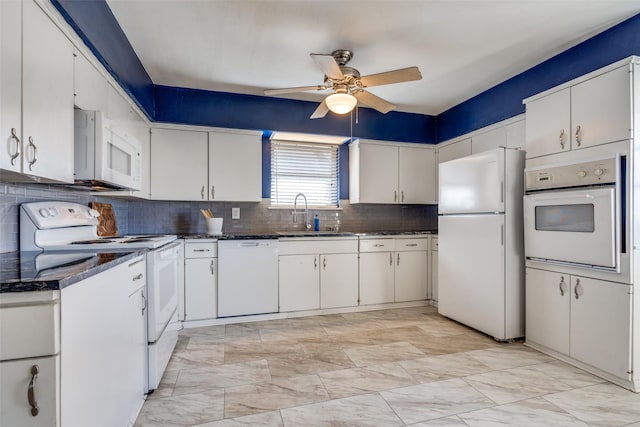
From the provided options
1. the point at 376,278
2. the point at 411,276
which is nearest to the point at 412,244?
the point at 411,276

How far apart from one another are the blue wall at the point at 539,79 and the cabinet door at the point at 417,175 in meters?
0.40

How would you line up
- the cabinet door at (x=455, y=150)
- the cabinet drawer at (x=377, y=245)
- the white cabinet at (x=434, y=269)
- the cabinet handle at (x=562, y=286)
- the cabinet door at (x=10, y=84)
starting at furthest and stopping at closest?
the white cabinet at (x=434, y=269) → the cabinet door at (x=455, y=150) → the cabinet drawer at (x=377, y=245) → the cabinet handle at (x=562, y=286) → the cabinet door at (x=10, y=84)

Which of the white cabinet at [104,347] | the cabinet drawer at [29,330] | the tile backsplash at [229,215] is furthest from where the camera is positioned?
the tile backsplash at [229,215]

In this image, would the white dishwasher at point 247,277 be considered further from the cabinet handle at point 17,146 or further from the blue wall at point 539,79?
the blue wall at point 539,79

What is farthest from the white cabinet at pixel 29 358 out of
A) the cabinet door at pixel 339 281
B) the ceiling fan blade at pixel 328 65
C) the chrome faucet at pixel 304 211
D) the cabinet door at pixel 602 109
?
the chrome faucet at pixel 304 211

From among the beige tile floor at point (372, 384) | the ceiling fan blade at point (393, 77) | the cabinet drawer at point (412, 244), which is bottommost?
the beige tile floor at point (372, 384)

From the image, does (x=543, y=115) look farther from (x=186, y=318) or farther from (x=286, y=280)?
(x=186, y=318)

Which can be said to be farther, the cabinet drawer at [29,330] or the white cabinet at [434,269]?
the white cabinet at [434,269]

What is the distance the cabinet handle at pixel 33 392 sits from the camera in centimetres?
94

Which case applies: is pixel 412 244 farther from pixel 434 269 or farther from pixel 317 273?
pixel 317 273

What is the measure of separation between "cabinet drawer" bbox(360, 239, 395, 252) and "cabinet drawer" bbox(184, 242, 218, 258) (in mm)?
1658

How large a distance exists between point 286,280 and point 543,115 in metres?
2.84

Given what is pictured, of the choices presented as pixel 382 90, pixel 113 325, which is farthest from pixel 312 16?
pixel 113 325

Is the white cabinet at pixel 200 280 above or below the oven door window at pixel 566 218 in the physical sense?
below
